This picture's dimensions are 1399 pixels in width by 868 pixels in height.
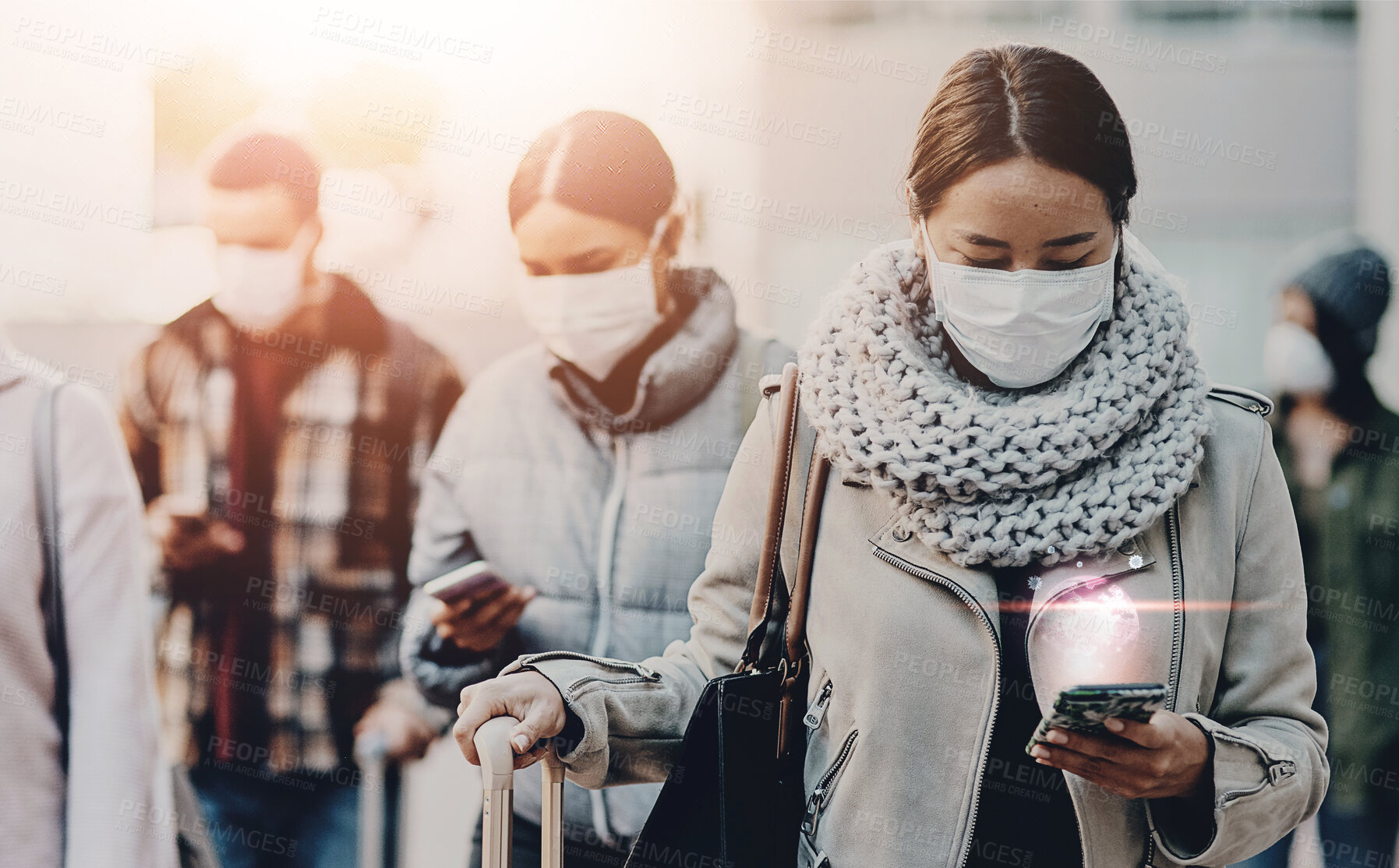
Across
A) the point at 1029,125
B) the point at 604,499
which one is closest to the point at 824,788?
the point at 1029,125

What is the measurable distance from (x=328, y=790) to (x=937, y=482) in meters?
2.07

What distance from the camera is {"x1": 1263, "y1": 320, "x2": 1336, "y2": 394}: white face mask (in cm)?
280

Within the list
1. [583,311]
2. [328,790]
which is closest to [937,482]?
[583,311]

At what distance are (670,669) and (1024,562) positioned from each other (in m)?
0.64

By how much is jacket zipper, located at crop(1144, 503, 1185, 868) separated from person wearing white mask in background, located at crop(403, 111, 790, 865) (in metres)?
1.31

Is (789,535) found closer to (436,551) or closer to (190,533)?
(436,551)

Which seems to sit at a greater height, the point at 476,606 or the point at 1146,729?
the point at 1146,729

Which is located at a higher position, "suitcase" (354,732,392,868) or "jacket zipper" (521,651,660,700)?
"jacket zipper" (521,651,660,700)

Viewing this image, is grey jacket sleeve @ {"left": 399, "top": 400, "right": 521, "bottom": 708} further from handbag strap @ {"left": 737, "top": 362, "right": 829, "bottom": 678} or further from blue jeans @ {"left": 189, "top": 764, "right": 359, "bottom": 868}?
handbag strap @ {"left": 737, "top": 362, "right": 829, "bottom": 678}

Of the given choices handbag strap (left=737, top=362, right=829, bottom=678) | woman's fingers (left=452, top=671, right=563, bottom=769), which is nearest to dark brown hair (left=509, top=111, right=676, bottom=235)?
handbag strap (left=737, top=362, right=829, bottom=678)

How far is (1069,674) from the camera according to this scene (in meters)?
1.62

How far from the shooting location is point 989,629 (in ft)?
5.47

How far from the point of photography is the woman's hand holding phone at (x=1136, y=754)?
58.1 inches

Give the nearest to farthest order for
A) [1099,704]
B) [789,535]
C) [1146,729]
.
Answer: [1099,704] < [1146,729] < [789,535]
